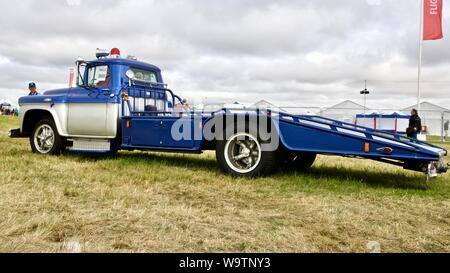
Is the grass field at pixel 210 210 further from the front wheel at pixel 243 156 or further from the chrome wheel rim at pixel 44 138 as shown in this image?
the chrome wheel rim at pixel 44 138

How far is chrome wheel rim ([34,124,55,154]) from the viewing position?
809 cm

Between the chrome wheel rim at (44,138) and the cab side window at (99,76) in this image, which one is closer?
the cab side window at (99,76)

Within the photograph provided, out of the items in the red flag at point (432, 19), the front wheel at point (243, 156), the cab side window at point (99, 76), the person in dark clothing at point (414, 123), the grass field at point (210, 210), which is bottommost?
the grass field at point (210, 210)

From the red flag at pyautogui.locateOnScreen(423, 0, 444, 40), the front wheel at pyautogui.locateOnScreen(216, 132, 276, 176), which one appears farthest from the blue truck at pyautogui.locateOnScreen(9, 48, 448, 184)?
the red flag at pyautogui.locateOnScreen(423, 0, 444, 40)

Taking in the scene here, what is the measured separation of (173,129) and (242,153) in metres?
1.22

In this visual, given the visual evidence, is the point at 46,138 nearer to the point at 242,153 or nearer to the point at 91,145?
the point at 91,145

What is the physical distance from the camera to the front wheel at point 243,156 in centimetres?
584

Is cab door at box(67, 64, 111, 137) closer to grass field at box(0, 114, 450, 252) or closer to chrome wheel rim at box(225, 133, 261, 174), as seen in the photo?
grass field at box(0, 114, 450, 252)

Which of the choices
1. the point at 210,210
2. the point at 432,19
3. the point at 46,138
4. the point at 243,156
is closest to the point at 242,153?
the point at 243,156

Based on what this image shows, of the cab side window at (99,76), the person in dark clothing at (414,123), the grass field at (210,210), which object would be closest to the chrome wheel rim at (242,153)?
the grass field at (210,210)

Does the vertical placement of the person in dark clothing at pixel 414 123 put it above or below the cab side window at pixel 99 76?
below

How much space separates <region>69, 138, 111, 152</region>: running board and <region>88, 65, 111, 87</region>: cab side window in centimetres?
105
